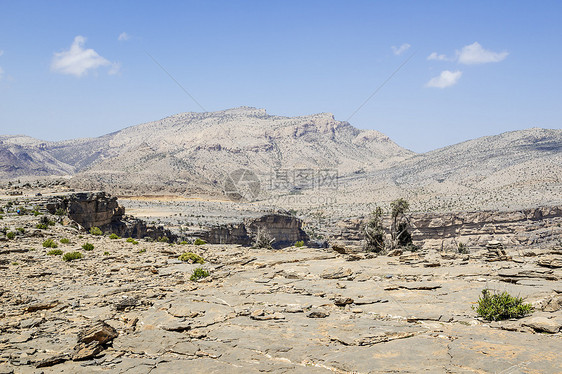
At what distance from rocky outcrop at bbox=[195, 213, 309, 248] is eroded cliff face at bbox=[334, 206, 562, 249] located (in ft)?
25.4

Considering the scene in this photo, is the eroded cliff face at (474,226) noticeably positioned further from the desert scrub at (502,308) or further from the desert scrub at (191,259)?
the desert scrub at (502,308)

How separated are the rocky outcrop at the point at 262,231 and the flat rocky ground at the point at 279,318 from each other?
3732cm

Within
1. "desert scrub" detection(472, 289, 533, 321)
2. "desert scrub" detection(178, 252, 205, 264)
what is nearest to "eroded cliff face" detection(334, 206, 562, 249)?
"desert scrub" detection(178, 252, 205, 264)

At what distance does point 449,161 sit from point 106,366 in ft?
496

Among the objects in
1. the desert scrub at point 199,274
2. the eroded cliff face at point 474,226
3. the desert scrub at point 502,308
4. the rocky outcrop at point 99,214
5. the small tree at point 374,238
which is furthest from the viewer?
the eroded cliff face at point 474,226

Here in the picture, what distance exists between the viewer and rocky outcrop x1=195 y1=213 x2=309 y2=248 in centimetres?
5647

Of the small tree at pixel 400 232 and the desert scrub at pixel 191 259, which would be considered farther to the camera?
the small tree at pixel 400 232

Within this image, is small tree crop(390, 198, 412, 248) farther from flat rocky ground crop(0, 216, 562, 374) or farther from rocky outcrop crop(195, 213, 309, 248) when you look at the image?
rocky outcrop crop(195, 213, 309, 248)

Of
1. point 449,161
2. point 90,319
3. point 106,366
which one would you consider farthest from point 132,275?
point 449,161

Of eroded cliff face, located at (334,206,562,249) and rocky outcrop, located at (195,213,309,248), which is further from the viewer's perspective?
eroded cliff face, located at (334,206,562,249)

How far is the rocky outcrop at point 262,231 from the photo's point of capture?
56469 millimetres

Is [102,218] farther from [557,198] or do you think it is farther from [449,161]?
[449,161]

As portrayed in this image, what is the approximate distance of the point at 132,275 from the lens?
16.5 m

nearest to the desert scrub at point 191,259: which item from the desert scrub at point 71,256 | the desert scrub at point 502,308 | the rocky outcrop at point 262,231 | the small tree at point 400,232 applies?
the desert scrub at point 71,256
